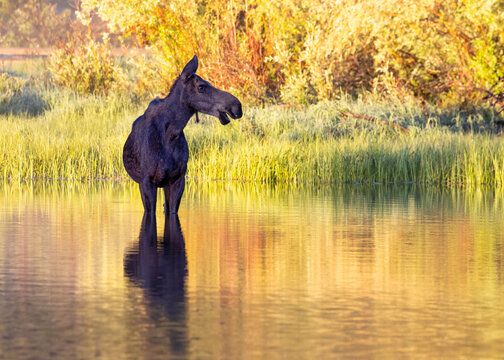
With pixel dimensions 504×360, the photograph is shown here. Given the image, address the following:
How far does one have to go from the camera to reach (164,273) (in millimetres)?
8625

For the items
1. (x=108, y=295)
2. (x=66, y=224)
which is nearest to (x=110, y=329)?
(x=108, y=295)

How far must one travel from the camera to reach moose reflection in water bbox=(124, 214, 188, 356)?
6.48 meters

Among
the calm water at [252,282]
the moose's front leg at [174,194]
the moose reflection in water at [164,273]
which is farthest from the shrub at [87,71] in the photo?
the moose reflection in water at [164,273]

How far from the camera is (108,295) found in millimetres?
7500

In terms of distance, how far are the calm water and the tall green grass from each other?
585cm

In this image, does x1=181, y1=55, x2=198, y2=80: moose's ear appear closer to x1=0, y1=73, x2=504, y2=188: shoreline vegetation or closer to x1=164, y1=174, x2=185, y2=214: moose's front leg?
x1=164, y1=174, x2=185, y2=214: moose's front leg

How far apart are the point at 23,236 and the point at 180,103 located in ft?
9.56

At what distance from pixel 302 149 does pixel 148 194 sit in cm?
863

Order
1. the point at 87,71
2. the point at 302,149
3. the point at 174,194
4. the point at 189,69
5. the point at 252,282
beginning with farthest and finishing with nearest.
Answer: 1. the point at 87,71
2. the point at 302,149
3. the point at 174,194
4. the point at 189,69
5. the point at 252,282

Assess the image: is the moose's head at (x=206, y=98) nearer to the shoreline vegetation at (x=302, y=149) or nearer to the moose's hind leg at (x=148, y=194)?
the moose's hind leg at (x=148, y=194)

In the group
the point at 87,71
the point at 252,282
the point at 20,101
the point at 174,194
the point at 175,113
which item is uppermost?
the point at 87,71

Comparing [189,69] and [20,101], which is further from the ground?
[20,101]

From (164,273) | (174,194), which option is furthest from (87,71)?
(164,273)

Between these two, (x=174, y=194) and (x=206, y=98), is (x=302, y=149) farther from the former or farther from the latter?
(x=206, y=98)
